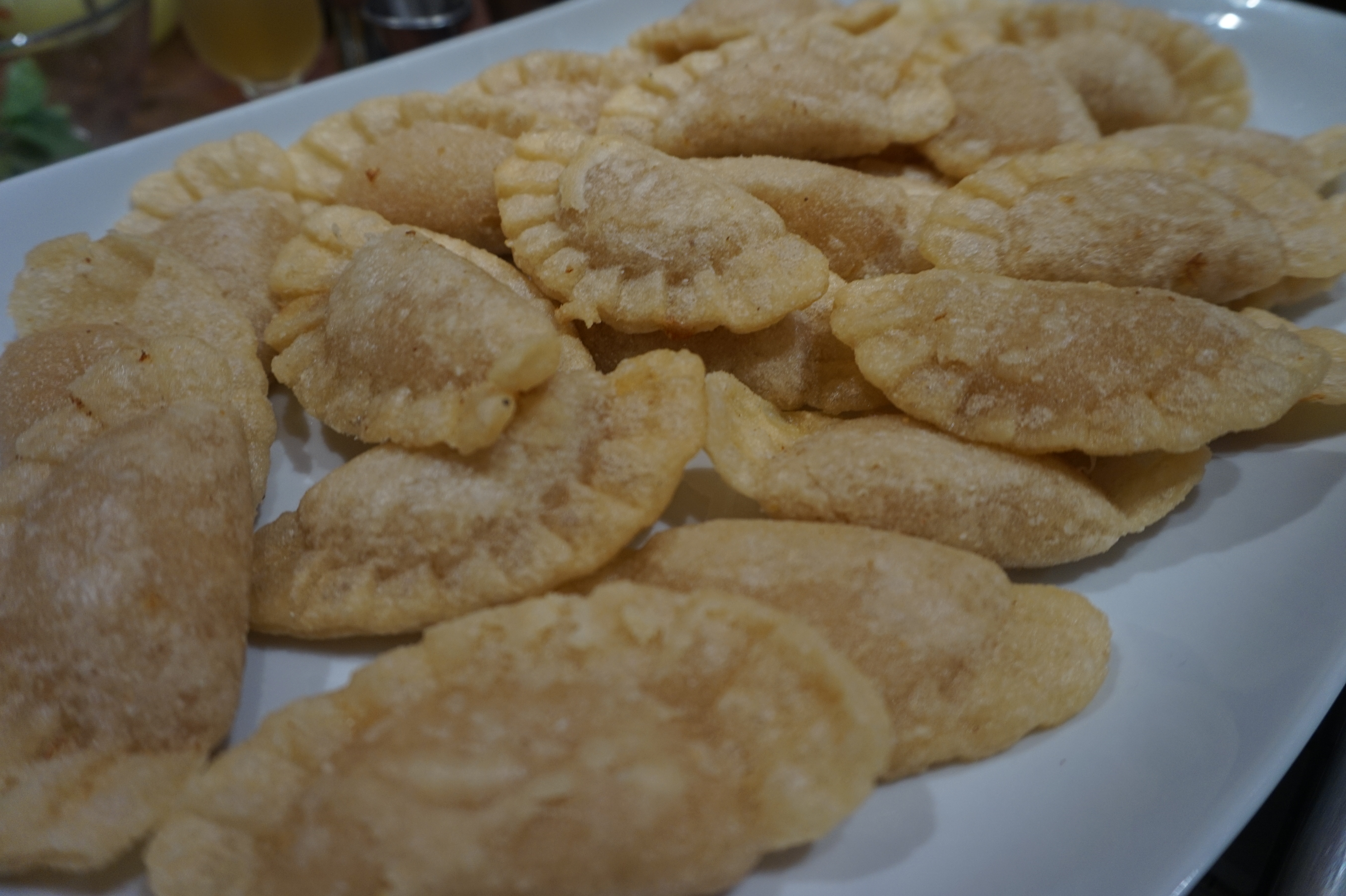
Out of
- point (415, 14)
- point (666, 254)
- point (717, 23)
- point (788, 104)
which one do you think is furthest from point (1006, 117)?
point (415, 14)

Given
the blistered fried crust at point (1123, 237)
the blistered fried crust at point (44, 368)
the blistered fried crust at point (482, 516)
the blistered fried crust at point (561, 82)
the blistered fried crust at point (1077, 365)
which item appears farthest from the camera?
the blistered fried crust at point (561, 82)

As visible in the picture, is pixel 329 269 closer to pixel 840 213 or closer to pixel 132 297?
pixel 132 297

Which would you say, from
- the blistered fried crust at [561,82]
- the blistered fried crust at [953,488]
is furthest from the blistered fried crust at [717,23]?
the blistered fried crust at [953,488]

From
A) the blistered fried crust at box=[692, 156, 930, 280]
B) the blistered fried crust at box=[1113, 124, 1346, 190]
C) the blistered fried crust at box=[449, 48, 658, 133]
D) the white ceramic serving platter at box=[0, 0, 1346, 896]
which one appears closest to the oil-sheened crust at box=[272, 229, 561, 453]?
the white ceramic serving platter at box=[0, 0, 1346, 896]

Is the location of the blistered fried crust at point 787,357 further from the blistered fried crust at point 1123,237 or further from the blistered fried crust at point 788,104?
the blistered fried crust at point 788,104

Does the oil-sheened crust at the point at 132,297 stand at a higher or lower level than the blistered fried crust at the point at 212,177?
lower

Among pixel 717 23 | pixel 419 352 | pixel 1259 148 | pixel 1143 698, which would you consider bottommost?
pixel 1143 698
